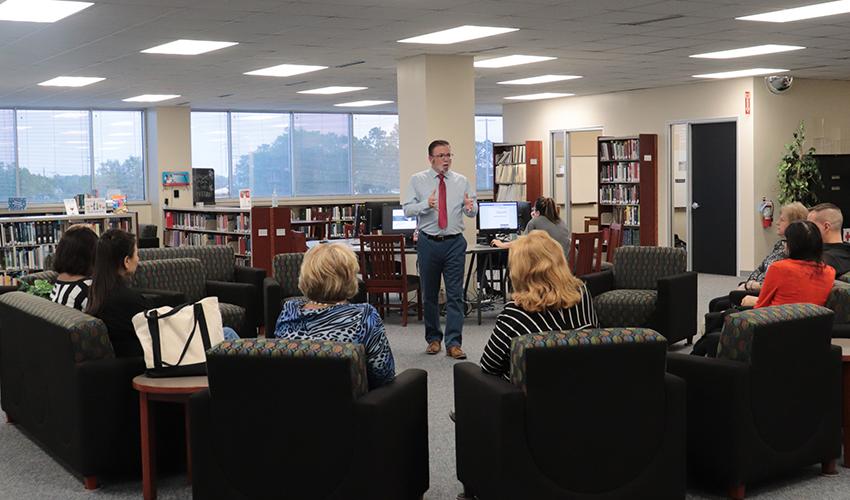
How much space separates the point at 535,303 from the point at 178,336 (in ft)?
5.02

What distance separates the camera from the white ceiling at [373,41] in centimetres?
784

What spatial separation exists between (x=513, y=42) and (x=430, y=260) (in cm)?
322

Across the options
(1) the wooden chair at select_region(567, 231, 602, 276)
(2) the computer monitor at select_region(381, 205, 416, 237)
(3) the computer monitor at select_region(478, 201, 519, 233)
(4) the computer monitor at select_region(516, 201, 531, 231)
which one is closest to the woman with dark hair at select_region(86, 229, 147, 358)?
(1) the wooden chair at select_region(567, 231, 602, 276)

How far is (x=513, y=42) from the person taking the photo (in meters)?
9.79

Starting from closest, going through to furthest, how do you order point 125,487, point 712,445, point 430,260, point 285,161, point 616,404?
point 616,404 → point 712,445 → point 125,487 → point 430,260 → point 285,161

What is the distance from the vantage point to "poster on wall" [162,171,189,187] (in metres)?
16.6

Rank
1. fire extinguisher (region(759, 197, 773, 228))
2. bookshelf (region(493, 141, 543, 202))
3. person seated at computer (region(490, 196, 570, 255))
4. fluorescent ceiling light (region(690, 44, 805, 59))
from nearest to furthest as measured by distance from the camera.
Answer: person seated at computer (region(490, 196, 570, 255))
fluorescent ceiling light (region(690, 44, 805, 59))
fire extinguisher (region(759, 197, 773, 228))
bookshelf (region(493, 141, 543, 202))

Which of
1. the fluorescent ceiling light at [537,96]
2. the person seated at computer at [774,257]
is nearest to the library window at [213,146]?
the fluorescent ceiling light at [537,96]

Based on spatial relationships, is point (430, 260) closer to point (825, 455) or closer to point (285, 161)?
point (825, 455)

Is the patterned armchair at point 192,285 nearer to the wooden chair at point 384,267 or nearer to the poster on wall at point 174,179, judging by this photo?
the wooden chair at point 384,267

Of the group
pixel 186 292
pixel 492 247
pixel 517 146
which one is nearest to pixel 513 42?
pixel 492 247

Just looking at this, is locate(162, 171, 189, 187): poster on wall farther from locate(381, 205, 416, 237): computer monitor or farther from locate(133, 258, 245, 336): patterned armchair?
locate(133, 258, 245, 336): patterned armchair

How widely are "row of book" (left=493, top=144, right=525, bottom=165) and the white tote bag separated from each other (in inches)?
504

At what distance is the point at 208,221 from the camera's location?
14844 millimetres
